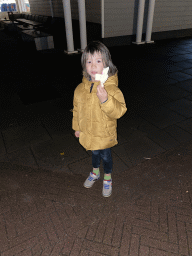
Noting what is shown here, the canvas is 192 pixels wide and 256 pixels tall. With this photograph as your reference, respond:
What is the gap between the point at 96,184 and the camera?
100 inches

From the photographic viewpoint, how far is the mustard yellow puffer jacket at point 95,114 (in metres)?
1.80

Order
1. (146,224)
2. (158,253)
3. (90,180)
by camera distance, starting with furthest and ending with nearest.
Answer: (90,180)
(146,224)
(158,253)

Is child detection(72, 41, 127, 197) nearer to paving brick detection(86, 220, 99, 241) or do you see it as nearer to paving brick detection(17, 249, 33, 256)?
paving brick detection(86, 220, 99, 241)

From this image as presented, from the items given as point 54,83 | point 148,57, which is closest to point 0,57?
point 54,83

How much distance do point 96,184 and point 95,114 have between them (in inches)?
44.3

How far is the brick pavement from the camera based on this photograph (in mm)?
1840

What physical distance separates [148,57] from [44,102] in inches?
238

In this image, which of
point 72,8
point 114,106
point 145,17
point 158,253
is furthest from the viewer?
point 72,8

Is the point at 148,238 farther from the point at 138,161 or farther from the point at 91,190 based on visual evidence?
the point at 138,161

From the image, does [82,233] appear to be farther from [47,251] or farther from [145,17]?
[145,17]

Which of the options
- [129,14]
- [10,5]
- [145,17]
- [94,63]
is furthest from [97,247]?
[10,5]

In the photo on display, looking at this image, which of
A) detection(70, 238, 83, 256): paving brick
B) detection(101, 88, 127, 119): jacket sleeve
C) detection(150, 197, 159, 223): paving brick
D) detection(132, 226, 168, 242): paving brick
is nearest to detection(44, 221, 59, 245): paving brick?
detection(70, 238, 83, 256): paving brick

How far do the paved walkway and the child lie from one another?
0.60 meters

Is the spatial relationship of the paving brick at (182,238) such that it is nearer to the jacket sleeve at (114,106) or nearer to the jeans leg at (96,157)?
the jeans leg at (96,157)
